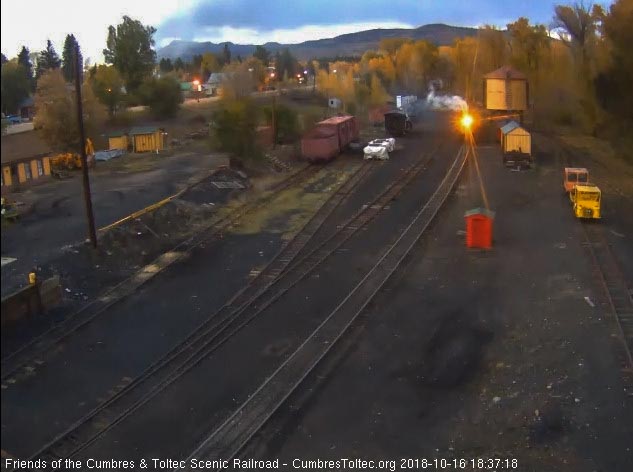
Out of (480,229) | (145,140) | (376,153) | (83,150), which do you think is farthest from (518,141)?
(145,140)

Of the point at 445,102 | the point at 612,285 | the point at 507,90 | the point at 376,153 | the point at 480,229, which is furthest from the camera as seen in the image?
the point at 445,102

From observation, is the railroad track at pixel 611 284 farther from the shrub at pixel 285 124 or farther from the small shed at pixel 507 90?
the small shed at pixel 507 90

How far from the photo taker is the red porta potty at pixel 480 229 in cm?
1806

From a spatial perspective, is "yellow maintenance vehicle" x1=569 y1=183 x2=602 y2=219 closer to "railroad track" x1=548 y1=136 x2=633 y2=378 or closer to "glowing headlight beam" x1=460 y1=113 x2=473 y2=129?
"railroad track" x1=548 y1=136 x2=633 y2=378

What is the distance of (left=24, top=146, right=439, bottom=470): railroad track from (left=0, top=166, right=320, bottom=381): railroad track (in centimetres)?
136

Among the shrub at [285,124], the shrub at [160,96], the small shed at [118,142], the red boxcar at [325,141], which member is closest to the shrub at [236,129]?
the red boxcar at [325,141]

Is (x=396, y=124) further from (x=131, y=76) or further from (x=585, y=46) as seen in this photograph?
(x=131, y=76)

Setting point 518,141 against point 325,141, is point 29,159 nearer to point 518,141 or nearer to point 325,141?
point 325,141

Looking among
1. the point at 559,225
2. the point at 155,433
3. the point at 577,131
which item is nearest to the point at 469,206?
the point at 559,225

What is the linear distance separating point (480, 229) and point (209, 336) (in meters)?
9.20

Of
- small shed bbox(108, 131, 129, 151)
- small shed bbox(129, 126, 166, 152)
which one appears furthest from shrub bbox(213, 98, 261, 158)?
small shed bbox(108, 131, 129, 151)

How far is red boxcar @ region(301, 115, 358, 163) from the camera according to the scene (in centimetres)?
3366

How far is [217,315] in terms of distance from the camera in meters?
13.4

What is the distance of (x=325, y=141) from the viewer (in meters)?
33.7
